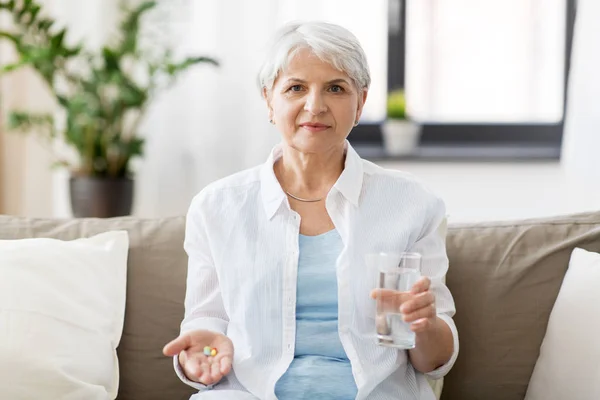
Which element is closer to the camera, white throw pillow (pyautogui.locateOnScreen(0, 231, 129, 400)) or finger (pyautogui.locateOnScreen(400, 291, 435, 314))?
finger (pyautogui.locateOnScreen(400, 291, 435, 314))

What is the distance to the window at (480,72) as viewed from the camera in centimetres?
389

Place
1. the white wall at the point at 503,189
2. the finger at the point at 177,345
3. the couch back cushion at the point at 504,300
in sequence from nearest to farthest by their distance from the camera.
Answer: the finger at the point at 177,345, the couch back cushion at the point at 504,300, the white wall at the point at 503,189

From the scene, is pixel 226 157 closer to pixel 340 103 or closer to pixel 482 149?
pixel 482 149

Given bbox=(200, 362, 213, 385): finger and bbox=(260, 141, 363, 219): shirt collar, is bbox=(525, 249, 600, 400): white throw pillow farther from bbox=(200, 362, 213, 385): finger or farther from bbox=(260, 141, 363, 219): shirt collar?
bbox=(200, 362, 213, 385): finger

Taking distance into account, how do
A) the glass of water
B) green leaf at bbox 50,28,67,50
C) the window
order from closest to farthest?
the glass of water → green leaf at bbox 50,28,67,50 → the window

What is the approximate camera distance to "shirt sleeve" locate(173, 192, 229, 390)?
1833 millimetres

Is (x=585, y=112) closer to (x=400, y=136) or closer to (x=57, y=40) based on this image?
(x=400, y=136)

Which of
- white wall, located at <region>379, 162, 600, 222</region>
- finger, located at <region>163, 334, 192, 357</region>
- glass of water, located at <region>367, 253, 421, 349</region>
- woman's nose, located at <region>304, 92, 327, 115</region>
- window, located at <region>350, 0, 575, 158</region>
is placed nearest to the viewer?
glass of water, located at <region>367, 253, 421, 349</region>

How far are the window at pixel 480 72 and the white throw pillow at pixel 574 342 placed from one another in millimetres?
1944

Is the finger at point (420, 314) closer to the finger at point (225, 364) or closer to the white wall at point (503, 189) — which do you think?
the finger at point (225, 364)

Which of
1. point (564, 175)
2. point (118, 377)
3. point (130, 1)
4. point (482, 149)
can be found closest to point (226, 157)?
point (130, 1)

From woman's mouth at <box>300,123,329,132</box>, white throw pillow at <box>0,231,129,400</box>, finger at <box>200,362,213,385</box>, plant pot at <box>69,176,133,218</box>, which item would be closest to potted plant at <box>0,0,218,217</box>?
plant pot at <box>69,176,133,218</box>

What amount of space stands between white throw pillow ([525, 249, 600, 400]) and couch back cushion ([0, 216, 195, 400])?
76 centimetres

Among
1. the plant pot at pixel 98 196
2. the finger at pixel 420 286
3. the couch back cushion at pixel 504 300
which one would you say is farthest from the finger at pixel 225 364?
the plant pot at pixel 98 196
